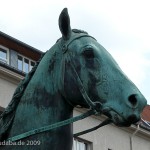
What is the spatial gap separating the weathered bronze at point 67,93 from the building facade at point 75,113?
1832 centimetres

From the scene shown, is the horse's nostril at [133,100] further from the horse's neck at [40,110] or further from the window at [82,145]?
the window at [82,145]

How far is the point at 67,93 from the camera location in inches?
162

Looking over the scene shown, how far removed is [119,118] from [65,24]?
0.74m

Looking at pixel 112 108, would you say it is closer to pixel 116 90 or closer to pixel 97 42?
pixel 116 90

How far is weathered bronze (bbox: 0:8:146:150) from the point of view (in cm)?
395

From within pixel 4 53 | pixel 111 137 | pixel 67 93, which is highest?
pixel 4 53

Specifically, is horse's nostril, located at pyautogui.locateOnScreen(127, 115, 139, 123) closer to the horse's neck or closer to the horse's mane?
the horse's neck

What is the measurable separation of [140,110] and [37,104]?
2.30ft

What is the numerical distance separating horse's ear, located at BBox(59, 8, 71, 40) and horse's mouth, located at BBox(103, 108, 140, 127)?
622 millimetres

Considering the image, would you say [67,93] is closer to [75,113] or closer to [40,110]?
[40,110]

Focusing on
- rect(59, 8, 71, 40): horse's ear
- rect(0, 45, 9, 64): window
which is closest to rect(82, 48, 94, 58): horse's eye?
rect(59, 8, 71, 40): horse's ear

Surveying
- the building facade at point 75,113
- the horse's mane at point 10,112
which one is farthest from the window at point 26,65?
the horse's mane at point 10,112

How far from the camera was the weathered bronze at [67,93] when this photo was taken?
155 inches

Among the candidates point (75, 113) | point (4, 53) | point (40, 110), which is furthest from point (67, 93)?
point (4, 53)
